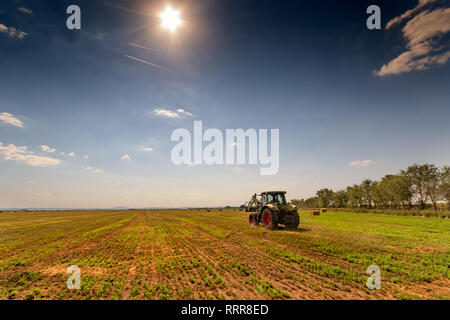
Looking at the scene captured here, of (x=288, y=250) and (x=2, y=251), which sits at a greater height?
(x=288, y=250)

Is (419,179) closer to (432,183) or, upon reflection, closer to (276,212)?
(432,183)

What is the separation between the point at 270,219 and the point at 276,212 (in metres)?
0.75

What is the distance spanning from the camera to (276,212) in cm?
1427

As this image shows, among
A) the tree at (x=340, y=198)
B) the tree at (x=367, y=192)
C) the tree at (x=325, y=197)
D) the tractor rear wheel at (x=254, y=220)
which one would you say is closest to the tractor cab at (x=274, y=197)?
the tractor rear wheel at (x=254, y=220)

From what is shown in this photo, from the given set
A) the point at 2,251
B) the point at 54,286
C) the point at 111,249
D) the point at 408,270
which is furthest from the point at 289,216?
the point at 2,251

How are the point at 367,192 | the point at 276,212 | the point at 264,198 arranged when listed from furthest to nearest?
the point at 367,192, the point at 264,198, the point at 276,212

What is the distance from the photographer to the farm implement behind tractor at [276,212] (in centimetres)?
1424

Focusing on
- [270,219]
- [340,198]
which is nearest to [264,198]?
[270,219]

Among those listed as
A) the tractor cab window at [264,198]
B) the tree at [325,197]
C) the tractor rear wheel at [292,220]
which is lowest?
the tree at [325,197]

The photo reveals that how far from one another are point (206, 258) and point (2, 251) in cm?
1174

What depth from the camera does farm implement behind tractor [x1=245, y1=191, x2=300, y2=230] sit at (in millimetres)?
14236

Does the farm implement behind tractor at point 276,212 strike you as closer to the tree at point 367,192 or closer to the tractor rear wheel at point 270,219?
the tractor rear wheel at point 270,219

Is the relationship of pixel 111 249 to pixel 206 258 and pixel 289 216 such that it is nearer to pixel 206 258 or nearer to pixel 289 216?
pixel 206 258

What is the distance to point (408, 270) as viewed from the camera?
6.27 m
